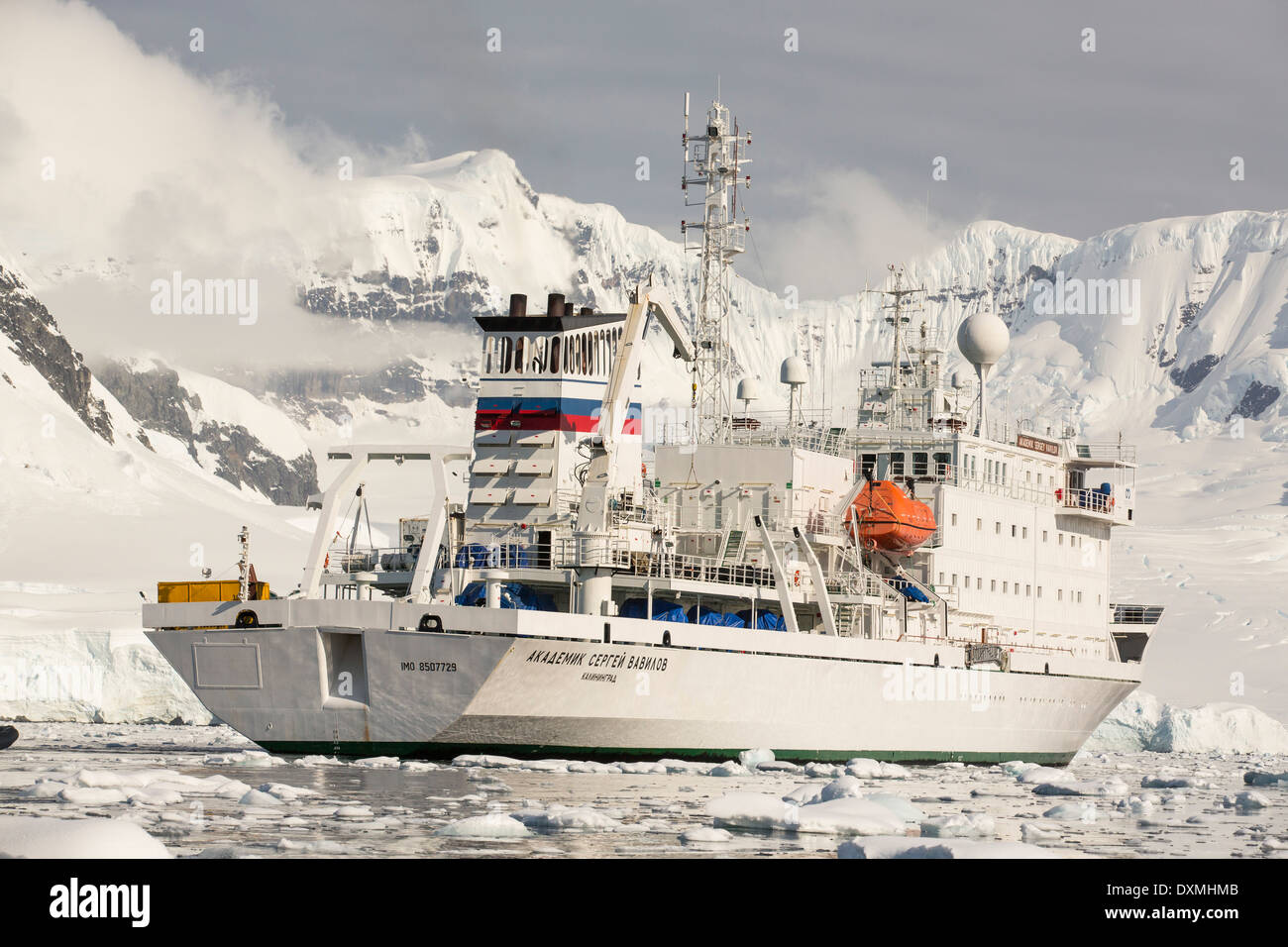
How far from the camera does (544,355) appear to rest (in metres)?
35.4

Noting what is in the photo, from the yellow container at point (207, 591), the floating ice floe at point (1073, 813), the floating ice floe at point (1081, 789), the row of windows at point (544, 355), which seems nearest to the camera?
the floating ice floe at point (1073, 813)

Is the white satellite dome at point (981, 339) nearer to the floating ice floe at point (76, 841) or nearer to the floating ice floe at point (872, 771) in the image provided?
the floating ice floe at point (872, 771)

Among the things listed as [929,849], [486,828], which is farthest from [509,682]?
[929,849]

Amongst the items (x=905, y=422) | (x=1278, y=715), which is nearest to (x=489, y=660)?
(x=905, y=422)

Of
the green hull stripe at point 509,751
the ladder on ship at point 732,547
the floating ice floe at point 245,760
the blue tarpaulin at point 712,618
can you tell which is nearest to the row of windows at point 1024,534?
the ladder on ship at point 732,547

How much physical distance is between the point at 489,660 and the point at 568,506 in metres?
5.94

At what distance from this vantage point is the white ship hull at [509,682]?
2947cm

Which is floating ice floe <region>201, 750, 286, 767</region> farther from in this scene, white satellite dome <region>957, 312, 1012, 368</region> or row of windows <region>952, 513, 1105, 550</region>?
white satellite dome <region>957, 312, 1012, 368</region>

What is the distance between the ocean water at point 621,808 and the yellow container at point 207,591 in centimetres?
313

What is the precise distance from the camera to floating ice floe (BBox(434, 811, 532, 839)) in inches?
755

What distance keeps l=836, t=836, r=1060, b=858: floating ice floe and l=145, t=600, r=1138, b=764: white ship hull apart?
12.2 meters

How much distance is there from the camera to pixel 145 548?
332ft

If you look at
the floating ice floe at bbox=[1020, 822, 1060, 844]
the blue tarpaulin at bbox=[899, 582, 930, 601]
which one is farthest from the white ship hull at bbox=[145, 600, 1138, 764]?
the floating ice floe at bbox=[1020, 822, 1060, 844]

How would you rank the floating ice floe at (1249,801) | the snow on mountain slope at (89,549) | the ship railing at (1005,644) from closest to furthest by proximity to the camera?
the floating ice floe at (1249,801)
the ship railing at (1005,644)
the snow on mountain slope at (89,549)
